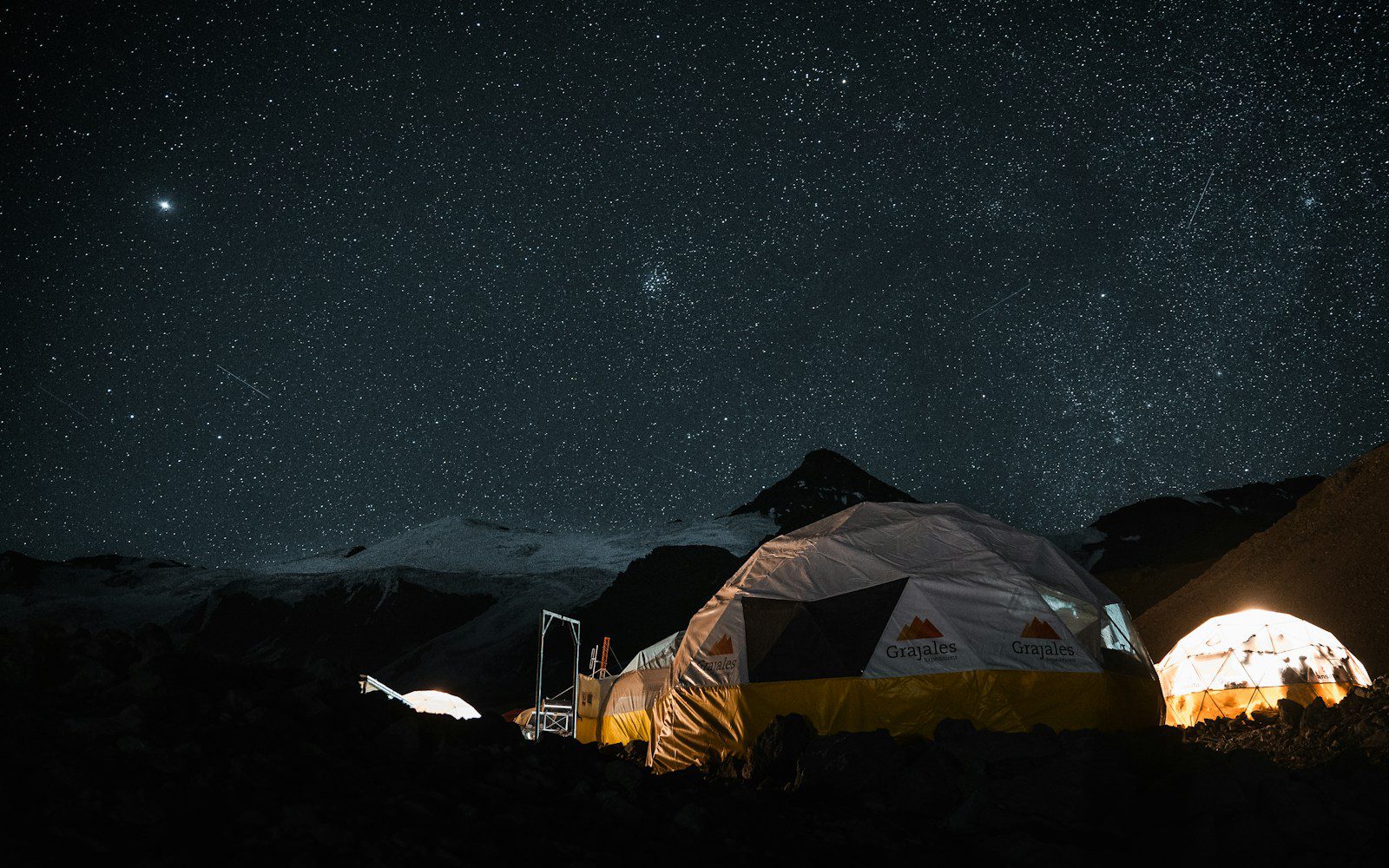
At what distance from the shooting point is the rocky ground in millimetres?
3082

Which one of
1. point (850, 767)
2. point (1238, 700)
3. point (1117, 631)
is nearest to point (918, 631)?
point (1117, 631)

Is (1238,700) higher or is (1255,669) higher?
(1255,669)

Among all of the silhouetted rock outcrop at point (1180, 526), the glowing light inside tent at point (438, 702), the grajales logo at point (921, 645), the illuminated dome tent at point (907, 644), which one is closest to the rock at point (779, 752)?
the illuminated dome tent at point (907, 644)

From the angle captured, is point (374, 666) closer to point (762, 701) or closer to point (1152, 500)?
point (762, 701)

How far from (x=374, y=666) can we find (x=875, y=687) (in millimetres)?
67406

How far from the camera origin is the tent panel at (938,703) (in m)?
7.57

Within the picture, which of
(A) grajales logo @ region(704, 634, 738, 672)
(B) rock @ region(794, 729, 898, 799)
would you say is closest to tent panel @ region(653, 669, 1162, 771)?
(A) grajales logo @ region(704, 634, 738, 672)

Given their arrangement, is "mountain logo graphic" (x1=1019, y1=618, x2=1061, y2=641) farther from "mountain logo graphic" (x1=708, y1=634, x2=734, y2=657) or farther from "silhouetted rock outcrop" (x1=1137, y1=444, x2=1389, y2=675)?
"silhouetted rock outcrop" (x1=1137, y1=444, x2=1389, y2=675)

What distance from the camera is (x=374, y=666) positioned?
2569 inches

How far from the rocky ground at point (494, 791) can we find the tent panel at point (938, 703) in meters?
1.58

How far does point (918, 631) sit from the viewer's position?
8.12m

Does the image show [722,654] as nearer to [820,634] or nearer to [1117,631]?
[820,634]

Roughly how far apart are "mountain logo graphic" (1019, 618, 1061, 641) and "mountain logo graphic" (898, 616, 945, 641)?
2.96ft

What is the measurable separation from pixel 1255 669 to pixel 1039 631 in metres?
5.90
